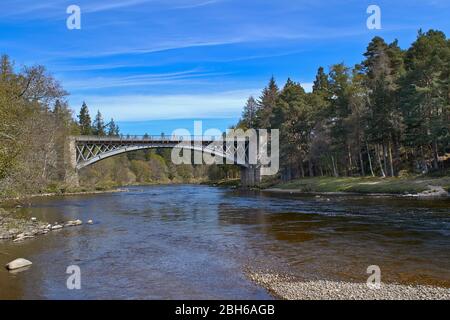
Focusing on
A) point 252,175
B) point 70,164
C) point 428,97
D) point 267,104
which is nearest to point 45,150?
point 70,164

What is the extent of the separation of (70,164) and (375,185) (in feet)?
160

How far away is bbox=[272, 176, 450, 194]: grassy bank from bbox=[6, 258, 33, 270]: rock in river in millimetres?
35912

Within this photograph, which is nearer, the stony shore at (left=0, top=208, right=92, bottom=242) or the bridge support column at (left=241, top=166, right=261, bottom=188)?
the stony shore at (left=0, top=208, right=92, bottom=242)

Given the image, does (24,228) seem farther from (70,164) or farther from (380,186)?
(70,164)

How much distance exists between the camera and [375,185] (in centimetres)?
4650

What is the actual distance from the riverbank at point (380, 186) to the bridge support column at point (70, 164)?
3509 centimetres

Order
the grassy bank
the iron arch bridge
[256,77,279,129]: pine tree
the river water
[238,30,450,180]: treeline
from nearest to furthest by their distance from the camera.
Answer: the river water
the grassy bank
[238,30,450,180]: treeline
the iron arch bridge
[256,77,279,129]: pine tree

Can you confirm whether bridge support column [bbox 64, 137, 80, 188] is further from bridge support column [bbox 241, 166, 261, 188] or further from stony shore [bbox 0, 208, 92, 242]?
stony shore [bbox 0, 208, 92, 242]

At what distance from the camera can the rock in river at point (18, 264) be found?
1562 centimetres

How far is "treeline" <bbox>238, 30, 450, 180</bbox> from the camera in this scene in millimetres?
45031

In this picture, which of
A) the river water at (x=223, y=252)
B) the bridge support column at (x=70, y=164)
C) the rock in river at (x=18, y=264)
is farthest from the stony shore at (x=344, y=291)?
the bridge support column at (x=70, y=164)

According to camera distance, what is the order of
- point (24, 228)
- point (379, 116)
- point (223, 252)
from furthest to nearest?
1. point (379, 116)
2. point (24, 228)
3. point (223, 252)

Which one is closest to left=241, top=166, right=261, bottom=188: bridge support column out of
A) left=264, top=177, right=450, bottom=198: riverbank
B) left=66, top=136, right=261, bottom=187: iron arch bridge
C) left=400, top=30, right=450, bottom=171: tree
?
left=66, top=136, right=261, bottom=187: iron arch bridge

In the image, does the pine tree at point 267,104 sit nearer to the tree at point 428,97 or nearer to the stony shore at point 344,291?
the tree at point 428,97
